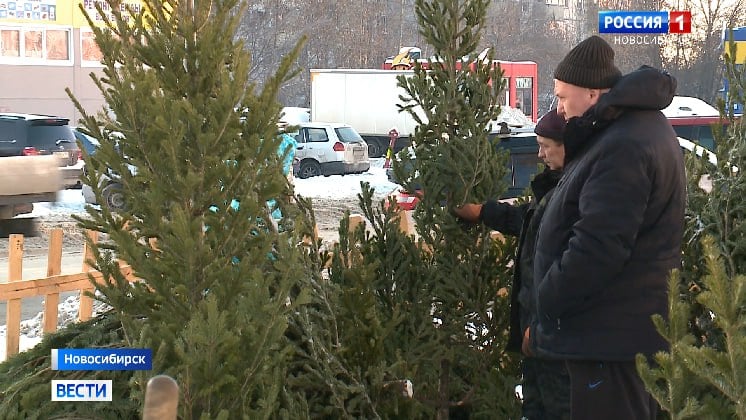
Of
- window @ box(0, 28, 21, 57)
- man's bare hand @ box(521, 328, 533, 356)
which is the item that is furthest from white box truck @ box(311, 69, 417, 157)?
man's bare hand @ box(521, 328, 533, 356)

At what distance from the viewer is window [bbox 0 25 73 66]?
40.0m

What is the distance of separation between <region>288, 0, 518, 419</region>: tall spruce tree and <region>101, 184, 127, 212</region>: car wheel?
1.18 metres

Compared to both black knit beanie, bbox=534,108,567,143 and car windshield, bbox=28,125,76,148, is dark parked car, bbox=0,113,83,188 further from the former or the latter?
black knit beanie, bbox=534,108,567,143

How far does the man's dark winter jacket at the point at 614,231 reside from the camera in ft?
10.0

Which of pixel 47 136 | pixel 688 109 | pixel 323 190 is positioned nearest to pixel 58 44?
pixel 323 190

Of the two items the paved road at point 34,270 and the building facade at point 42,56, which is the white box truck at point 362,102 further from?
the paved road at point 34,270

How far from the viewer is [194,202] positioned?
2768 millimetres

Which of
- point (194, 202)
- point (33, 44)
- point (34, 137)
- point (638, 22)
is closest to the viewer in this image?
point (194, 202)

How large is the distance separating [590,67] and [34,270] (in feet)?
33.0

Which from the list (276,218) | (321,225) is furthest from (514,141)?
(276,218)

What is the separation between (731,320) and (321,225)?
1574 cm

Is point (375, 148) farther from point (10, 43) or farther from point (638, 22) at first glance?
point (638, 22)

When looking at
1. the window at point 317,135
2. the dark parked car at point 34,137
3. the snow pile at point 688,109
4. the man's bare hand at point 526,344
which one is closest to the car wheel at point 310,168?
the window at point 317,135

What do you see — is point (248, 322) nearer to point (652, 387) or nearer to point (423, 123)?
point (652, 387)
